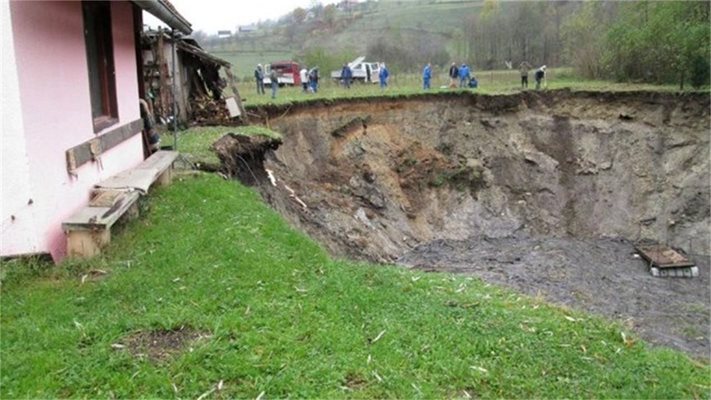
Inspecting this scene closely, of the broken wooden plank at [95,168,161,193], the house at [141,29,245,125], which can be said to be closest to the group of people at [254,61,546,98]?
the house at [141,29,245,125]

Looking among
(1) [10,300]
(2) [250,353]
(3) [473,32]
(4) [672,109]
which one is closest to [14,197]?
(1) [10,300]

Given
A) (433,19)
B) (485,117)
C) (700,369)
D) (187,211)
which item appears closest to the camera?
(700,369)

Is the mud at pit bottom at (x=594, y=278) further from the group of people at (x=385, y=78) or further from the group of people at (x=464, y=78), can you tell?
the group of people at (x=464, y=78)

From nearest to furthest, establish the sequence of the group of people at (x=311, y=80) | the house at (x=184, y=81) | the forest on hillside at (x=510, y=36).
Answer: the house at (x=184, y=81) → the forest on hillside at (x=510, y=36) → the group of people at (x=311, y=80)

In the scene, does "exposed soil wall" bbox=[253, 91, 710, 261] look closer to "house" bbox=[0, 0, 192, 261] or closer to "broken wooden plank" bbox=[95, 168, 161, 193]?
"broken wooden plank" bbox=[95, 168, 161, 193]

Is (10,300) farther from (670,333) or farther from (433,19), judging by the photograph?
(433,19)

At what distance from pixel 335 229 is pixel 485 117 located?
29.2 feet

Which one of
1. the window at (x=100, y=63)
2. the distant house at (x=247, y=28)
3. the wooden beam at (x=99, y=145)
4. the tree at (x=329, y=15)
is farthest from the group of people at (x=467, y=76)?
the distant house at (x=247, y=28)

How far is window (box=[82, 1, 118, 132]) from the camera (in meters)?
7.56

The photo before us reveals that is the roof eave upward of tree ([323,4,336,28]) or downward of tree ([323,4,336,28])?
downward

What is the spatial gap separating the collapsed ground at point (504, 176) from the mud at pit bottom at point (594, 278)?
11cm

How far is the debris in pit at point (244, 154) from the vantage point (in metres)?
11.9

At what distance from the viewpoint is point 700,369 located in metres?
5.17

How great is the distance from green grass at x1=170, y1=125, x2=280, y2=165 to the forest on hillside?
15.3m
